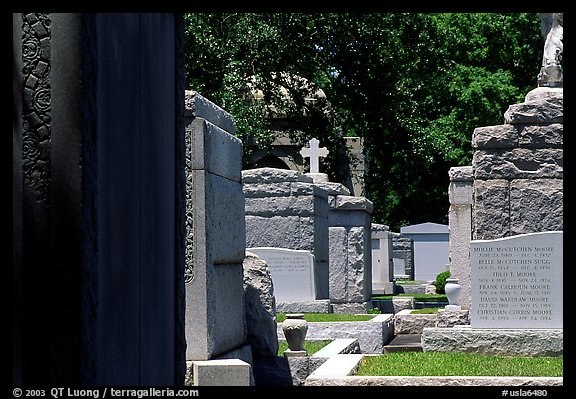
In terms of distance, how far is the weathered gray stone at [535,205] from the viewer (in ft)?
39.3

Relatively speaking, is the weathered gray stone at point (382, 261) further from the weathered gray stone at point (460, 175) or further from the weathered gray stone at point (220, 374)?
the weathered gray stone at point (220, 374)

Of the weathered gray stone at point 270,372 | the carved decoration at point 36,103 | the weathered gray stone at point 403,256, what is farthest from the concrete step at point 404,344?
the weathered gray stone at point 403,256

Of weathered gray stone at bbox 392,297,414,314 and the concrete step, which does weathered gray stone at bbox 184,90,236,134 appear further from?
weathered gray stone at bbox 392,297,414,314

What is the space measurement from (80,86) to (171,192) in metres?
1.96

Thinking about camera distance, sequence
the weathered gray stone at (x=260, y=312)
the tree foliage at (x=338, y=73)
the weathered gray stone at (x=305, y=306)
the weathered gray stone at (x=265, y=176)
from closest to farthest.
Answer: the weathered gray stone at (x=260, y=312)
the weathered gray stone at (x=265, y=176)
the weathered gray stone at (x=305, y=306)
the tree foliage at (x=338, y=73)

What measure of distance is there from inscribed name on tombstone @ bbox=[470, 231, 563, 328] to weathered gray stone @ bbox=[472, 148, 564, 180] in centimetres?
86

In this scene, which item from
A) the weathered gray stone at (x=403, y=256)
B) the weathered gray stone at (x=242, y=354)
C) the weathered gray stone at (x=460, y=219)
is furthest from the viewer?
the weathered gray stone at (x=403, y=256)

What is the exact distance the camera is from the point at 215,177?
807 centimetres

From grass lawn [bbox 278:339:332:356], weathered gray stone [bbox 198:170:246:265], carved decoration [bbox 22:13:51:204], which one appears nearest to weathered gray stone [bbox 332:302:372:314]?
grass lawn [bbox 278:339:332:356]

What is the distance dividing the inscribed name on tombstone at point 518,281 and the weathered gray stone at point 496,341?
15 centimetres

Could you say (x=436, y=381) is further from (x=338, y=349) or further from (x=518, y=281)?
(x=338, y=349)

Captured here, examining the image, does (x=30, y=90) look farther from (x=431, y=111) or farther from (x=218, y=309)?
(x=431, y=111)

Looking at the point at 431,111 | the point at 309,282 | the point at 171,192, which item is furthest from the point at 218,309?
the point at 431,111

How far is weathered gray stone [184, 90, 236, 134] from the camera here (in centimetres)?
788
